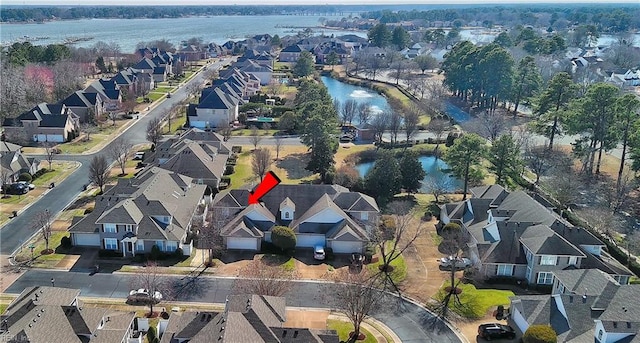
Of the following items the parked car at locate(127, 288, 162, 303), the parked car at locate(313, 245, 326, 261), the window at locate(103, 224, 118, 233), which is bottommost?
the parked car at locate(313, 245, 326, 261)

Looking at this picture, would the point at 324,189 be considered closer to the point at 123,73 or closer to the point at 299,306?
the point at 299,306

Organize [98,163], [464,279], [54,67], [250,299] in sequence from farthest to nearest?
1. [54,67]
2. [98,163]
3. [464,279]
4. [250,299]

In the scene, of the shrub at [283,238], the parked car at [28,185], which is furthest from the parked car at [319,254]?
the parked car at [28,185]

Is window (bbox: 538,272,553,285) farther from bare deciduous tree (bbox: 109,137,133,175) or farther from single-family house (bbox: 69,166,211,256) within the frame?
bare deciduous tree (bbox: 109,137,133,175)

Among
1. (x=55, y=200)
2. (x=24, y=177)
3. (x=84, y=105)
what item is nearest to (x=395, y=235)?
(x=55, y=200)

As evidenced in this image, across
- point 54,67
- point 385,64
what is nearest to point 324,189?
point 54,67

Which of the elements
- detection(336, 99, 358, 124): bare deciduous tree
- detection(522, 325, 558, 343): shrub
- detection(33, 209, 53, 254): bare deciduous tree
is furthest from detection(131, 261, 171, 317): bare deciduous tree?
detection(336, 99, 358, 124): bare deciduous tree

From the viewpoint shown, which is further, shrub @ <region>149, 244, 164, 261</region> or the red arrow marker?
the red arrow marker
